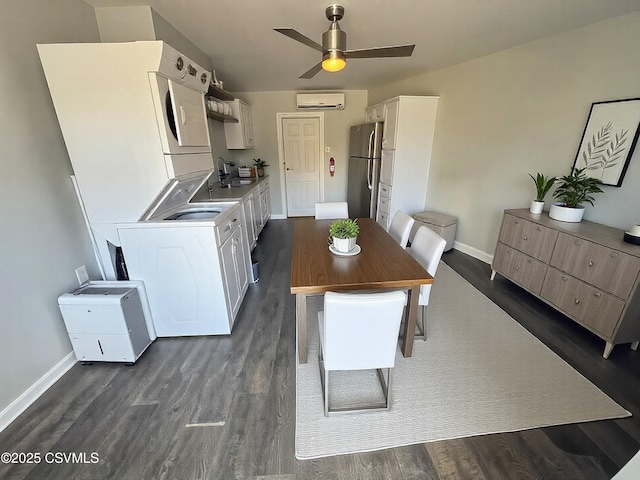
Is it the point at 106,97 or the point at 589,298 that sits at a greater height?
the point at 106,97

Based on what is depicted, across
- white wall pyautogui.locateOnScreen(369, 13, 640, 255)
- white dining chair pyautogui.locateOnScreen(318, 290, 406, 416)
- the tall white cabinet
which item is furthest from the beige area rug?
the tall white cabinet

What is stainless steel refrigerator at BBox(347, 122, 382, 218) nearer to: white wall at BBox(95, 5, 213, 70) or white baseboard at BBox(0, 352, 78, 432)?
white wall at BBox(95, 5, 213, 70)

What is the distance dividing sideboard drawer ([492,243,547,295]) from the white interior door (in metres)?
3.80

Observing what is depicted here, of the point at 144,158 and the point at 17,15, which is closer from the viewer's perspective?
the point at 17,15

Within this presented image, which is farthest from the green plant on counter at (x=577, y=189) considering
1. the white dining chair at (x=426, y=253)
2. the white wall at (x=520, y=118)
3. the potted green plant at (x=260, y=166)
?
the potted green plant at (x=260, y=166)

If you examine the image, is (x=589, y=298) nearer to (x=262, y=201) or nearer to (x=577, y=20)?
(x=577, y=20)

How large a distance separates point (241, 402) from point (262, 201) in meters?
3.59

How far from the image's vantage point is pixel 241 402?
1.67m

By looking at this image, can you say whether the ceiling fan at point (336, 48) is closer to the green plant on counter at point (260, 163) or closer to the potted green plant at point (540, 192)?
the potted green plant at point (540, 192)

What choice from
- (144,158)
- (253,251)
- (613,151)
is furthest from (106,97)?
(613,151)

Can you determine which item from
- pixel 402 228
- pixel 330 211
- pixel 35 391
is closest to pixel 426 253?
pixel 402 228

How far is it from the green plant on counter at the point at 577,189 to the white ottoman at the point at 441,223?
1299 mm

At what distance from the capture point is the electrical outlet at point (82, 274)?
6.62 feet

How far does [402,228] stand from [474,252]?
189cm
